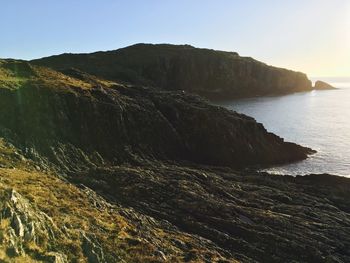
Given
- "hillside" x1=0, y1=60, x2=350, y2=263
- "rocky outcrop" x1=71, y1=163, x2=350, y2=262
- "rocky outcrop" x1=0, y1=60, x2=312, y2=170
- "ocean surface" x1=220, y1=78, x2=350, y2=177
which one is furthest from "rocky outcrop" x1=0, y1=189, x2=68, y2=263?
"ocean surface" x1=220, y1=78, x2=350, y2=177

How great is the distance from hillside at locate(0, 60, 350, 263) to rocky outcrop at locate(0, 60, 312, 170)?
0.64ft

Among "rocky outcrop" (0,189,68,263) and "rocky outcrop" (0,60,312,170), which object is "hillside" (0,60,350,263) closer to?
"rocky outcrop" (0,189,68,263)

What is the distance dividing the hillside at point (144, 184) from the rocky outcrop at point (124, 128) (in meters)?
0.19

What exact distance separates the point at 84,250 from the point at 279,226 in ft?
69.3

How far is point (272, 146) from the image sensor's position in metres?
80.6

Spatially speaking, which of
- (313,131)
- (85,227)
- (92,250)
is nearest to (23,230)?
(92,250)

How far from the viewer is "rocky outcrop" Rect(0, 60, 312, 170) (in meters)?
53.1

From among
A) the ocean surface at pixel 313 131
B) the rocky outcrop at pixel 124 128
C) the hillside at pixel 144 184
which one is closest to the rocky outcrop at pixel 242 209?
the hillside at pixel 144 184

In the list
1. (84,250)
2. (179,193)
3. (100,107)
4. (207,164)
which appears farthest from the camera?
(207,164)

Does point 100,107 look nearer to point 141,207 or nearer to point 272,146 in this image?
point 141,207

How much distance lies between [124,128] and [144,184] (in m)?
18.6

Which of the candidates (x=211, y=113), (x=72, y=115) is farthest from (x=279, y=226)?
(x=211, y=113)

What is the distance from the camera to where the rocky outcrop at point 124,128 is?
53094 millimetres

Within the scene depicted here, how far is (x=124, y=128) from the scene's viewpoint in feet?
207
